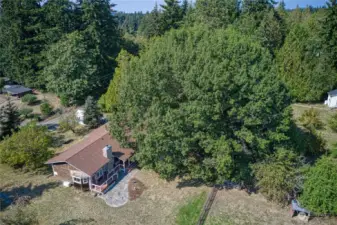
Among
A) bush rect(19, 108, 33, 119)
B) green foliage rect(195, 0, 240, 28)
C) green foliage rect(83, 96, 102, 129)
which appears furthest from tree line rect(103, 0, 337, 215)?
bush rect(19, 108, 33, 119)

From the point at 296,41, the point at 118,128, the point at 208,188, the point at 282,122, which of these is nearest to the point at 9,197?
the point at 118,128

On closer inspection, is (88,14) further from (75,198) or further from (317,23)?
(317,23)

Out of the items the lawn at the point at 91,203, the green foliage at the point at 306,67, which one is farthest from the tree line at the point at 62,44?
the green foliage at the point at 306,67

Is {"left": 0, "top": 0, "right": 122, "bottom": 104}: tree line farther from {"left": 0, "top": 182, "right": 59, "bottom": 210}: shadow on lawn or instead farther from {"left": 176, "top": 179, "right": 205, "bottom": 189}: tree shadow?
{"left": 176, "top": 179, "right": 205, "bottom": 189}: tree shadow

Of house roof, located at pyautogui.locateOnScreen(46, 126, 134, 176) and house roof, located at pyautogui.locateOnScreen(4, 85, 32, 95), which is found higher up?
house roof, located at pyautogui.locateOnScreen(4, 85, 32, 95)

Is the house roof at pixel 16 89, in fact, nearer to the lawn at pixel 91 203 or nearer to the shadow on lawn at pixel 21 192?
the lawn at pixel 91 203

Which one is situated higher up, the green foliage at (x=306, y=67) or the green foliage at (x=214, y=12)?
the green foliage at (x=214, y=12)
